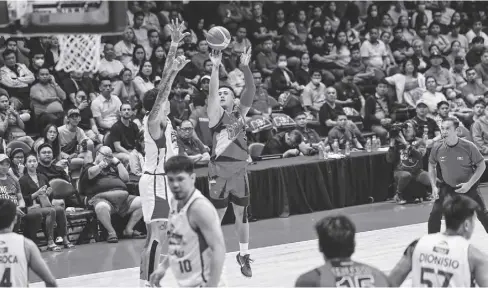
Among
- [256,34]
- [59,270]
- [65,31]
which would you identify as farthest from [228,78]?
[65,31]

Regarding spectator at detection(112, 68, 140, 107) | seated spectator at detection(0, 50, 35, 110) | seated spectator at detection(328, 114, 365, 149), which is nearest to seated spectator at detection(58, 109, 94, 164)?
seated spectator at detection(0, 50, 35, 110)

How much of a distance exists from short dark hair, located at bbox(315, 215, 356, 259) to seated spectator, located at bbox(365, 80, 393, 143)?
36.6 ft

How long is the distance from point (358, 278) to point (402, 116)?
11798mm

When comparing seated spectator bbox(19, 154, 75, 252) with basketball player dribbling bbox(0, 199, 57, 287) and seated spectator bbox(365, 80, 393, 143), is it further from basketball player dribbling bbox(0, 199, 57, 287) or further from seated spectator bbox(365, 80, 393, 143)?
seated spectator bbox(365, 80, 393, 143)

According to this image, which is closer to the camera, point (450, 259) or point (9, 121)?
point (450, 259)

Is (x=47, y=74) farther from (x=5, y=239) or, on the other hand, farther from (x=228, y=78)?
(x=5, y=239)

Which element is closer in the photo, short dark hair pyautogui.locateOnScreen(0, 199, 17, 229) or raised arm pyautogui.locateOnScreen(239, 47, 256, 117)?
short dark hair pyautogui.locateOnScreen(0, 199, 17, 229)

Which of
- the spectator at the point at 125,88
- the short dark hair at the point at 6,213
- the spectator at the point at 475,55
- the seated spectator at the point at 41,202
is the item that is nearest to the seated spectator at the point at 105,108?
the spectator at the point at 125,88

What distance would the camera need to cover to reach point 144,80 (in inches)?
592

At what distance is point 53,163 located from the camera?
39.5 ft

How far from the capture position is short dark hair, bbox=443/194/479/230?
220 inches

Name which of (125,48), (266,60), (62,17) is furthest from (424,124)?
(62,17)

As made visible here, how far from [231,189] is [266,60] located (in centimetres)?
796

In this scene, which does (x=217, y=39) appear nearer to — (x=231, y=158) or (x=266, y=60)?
(x=231, y=158)
